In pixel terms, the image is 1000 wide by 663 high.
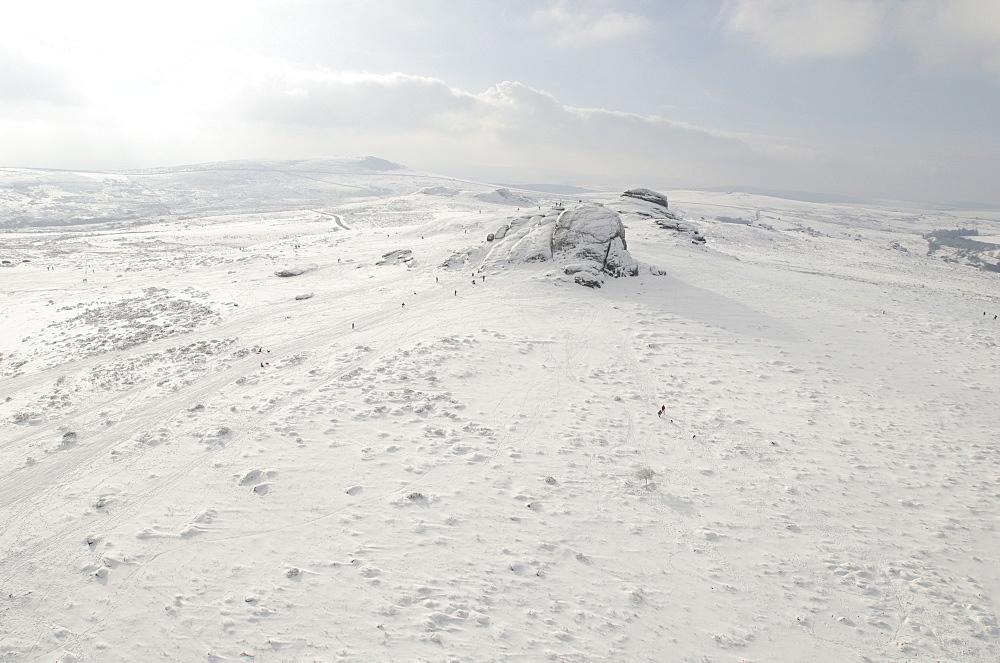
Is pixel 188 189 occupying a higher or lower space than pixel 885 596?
higher

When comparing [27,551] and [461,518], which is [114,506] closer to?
Result: [27,551]

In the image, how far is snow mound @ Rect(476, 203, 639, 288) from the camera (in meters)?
27.7

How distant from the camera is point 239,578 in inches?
326

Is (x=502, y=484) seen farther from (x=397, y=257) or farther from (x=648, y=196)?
(x=648, y=196)

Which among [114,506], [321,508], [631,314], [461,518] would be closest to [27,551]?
[114,506]

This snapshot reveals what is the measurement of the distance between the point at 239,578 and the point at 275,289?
23788 mm

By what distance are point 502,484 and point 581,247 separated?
68.4 feet

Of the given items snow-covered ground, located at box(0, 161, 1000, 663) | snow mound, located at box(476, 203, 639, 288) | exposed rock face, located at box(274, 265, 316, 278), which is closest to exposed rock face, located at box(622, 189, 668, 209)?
snow mound, located at box(476, 203, 639, 288)

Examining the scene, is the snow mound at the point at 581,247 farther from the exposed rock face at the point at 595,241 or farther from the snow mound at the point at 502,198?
the snow mound at the point at 502,198

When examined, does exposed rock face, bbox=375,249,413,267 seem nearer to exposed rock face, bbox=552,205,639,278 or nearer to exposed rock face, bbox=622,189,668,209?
exposed rock face, bbox=552,205,639,278

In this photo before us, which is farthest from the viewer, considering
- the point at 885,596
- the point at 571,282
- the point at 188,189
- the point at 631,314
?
the point at 188,189

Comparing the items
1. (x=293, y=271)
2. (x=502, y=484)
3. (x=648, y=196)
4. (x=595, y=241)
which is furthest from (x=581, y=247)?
(x=648, y=196)

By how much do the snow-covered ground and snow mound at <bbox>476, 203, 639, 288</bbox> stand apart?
4492mm

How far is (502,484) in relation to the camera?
426 inches
